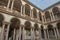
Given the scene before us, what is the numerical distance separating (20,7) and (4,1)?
144 inches

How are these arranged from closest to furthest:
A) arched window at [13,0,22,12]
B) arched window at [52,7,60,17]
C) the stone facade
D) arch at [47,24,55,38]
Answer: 1. the stone facade
2. arched window at [13,0,22,12]
3. arch at [47,24,55,38]
4. arched window at [52,7,60,17]

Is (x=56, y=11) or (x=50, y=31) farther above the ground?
(x=56, y=11)

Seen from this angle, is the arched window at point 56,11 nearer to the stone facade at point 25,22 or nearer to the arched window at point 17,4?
the stone facade at point 25,22

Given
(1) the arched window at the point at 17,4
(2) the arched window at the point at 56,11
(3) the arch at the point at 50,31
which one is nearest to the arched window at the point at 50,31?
(3) the arch at the point at 50,31

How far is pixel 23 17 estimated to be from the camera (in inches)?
555

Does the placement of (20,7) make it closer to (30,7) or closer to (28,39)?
(30,7)

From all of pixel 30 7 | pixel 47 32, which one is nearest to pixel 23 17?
pixel 30 7

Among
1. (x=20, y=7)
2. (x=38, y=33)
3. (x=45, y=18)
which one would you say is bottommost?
(x=38, y=33)

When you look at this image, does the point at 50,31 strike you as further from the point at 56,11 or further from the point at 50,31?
the point at 56,11

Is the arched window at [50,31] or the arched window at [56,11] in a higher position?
the arched window at [56,11]

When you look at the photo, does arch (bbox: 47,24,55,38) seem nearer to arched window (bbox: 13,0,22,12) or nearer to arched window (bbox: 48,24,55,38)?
arched window (bbox: 48,24,55,38)

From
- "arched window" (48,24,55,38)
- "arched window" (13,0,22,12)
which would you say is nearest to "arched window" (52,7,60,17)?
"arched window" (48,24,55,38)

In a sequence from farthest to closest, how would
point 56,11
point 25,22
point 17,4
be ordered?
point 56,11 < point 17,4 < point 25,22

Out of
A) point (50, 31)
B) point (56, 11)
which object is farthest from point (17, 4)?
point (50, 31)
